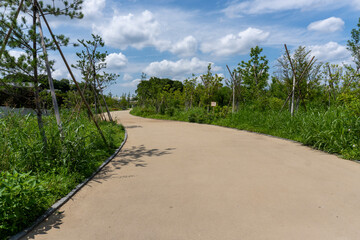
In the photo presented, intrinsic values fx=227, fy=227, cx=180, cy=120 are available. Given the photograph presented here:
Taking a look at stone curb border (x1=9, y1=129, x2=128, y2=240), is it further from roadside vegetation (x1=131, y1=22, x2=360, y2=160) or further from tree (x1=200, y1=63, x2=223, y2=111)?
tree (x1=200, y1=63, x2=223, y2=111)

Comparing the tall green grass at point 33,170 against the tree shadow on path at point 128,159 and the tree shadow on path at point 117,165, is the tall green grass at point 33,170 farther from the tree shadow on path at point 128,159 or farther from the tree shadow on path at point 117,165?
the tree shadow on path at point 128,159

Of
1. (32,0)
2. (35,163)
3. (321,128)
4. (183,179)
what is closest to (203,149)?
(183,179)

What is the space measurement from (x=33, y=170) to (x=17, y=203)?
1.69 metres

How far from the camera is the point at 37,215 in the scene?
3.06 meters

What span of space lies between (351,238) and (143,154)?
5165 mm

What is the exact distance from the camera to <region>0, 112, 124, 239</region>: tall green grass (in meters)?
2.71

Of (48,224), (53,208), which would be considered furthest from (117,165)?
(48,224)

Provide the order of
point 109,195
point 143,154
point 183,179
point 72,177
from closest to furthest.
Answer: point 109,195 < point 72,177 < point 183,179 < point 143,154

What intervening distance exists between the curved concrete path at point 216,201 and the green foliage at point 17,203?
0.75 ft

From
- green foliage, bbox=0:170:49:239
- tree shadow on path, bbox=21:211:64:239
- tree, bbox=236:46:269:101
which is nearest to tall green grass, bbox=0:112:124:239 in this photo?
green foliage, bbox=0:170:49:239

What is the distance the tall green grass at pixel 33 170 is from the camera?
2.71m

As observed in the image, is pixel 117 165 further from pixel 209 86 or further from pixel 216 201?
pixel 209 86

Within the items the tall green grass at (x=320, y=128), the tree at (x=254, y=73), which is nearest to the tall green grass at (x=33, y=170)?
the tall green grass at (x=320, y=128)

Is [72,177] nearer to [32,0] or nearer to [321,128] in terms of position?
[32,0]
